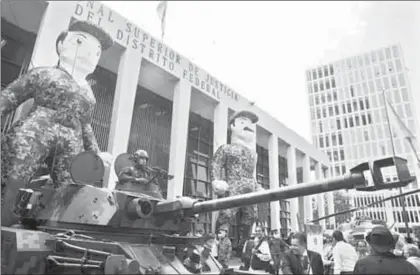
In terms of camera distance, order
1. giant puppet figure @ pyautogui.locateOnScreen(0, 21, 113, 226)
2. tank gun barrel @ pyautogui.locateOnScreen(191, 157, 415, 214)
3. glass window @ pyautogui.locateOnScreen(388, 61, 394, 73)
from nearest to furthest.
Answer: tank gun barrel @ pyautogui.locateOnScreen(191, 157, 415, 214), giant puppet figure @ pyautogui.locateOnScreen(0, 21, 113, 226), glass window @ pyautogui.locateOnScreen(388, 61, 394, 73)

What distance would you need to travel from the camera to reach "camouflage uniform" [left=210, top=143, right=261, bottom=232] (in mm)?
7039

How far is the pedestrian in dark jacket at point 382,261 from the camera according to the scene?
8.30 feet

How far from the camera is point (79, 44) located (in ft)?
17.2

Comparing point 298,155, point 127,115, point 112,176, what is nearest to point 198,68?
point 127,115

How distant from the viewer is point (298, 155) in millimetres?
16953

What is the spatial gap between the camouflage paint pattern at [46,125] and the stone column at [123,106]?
88.4 inches

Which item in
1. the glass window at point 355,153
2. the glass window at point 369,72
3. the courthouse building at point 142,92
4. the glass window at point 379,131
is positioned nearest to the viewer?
the courthouse building at point 142,92

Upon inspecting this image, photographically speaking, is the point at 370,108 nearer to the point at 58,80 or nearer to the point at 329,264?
the point at 329,264

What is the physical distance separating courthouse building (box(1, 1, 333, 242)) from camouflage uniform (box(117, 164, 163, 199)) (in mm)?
2851

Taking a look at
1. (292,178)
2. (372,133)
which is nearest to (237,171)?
(292,178)

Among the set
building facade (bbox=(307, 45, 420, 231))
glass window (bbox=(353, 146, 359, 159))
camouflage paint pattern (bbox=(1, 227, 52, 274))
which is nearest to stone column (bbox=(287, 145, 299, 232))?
camouflage paint pattern (bbox=(1, 227, 52, 274))

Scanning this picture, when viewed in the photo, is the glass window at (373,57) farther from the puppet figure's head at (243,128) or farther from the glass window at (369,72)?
the puppet figure's head at (243,128)

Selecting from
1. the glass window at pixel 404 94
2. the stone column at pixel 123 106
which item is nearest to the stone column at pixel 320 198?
the glass window at pixel 404 94

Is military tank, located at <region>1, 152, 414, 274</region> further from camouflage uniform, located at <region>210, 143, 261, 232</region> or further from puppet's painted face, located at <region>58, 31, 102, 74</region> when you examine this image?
camouflage uniform, located at <region>210, 143, 261, 232</region>
